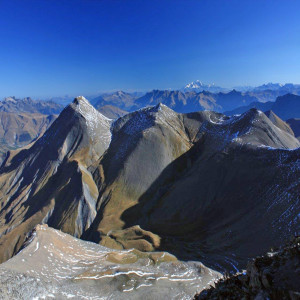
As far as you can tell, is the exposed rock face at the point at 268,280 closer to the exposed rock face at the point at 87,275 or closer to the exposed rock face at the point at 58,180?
the exposed rock face at the point at 87,275

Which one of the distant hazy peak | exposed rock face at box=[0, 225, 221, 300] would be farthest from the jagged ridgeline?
exposed rock face at box=[0, 225, 221, 300]

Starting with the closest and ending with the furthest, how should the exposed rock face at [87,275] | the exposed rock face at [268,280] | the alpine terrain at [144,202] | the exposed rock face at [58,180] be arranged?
the exposed rock face at [268,280], the exposed rock face at [87,275], the alpine terrain at [144,202], the exposed rock face at [58,180]

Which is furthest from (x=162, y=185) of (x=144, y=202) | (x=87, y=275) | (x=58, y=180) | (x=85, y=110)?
(x=85, y=110)

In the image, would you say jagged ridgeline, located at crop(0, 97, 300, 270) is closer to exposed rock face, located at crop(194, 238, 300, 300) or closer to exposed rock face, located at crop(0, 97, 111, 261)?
exposed rock face, located at crop(0, 97, 111, 261)

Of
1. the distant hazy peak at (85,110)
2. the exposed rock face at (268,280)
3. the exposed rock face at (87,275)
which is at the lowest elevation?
the exposed rock face at (87,275)

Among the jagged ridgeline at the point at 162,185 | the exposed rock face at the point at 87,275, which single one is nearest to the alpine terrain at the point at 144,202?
the exposed rock face at the point at 87,275

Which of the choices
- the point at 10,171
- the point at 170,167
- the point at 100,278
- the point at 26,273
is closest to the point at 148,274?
the point at 100,278

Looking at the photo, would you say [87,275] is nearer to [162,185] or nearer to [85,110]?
[162,185]
